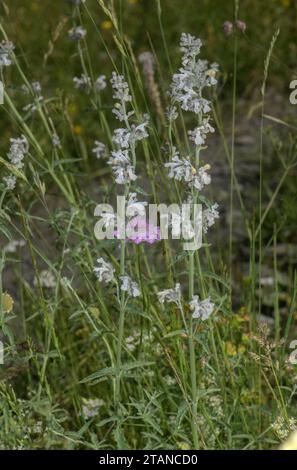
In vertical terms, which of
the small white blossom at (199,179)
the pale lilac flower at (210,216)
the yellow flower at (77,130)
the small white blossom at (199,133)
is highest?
the yellow flower at (77,130)

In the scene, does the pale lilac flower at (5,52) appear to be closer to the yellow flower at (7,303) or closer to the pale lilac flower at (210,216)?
the yellow flower at (7,303)

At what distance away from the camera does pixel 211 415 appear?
2385mm

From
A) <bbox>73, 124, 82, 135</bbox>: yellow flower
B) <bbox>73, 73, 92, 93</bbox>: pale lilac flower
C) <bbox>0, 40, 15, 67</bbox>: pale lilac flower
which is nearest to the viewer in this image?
<bbox>0, 40, 15, 67</bbox>: pale lilac flower

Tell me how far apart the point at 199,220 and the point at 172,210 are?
9 centimetres

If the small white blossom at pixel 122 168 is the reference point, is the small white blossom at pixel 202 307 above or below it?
below

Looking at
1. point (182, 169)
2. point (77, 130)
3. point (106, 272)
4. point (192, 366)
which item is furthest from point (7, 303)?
point (77, 130)

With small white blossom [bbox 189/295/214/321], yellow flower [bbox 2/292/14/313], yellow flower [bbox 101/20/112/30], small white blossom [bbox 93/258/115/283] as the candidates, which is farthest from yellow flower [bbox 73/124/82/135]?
small white blossom [bbox 189/295/214/321]

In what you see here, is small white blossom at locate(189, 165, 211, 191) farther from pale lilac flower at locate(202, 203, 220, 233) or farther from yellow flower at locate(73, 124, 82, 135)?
yellow flower at locate(73, 124, 82, 135)

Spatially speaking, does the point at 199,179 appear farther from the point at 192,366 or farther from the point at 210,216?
the point at 192,366

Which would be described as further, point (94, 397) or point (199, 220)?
point (94, 397)

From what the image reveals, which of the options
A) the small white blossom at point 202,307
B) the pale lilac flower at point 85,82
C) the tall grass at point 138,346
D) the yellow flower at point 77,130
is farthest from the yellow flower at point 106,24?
the small white blossom at point 202,307
